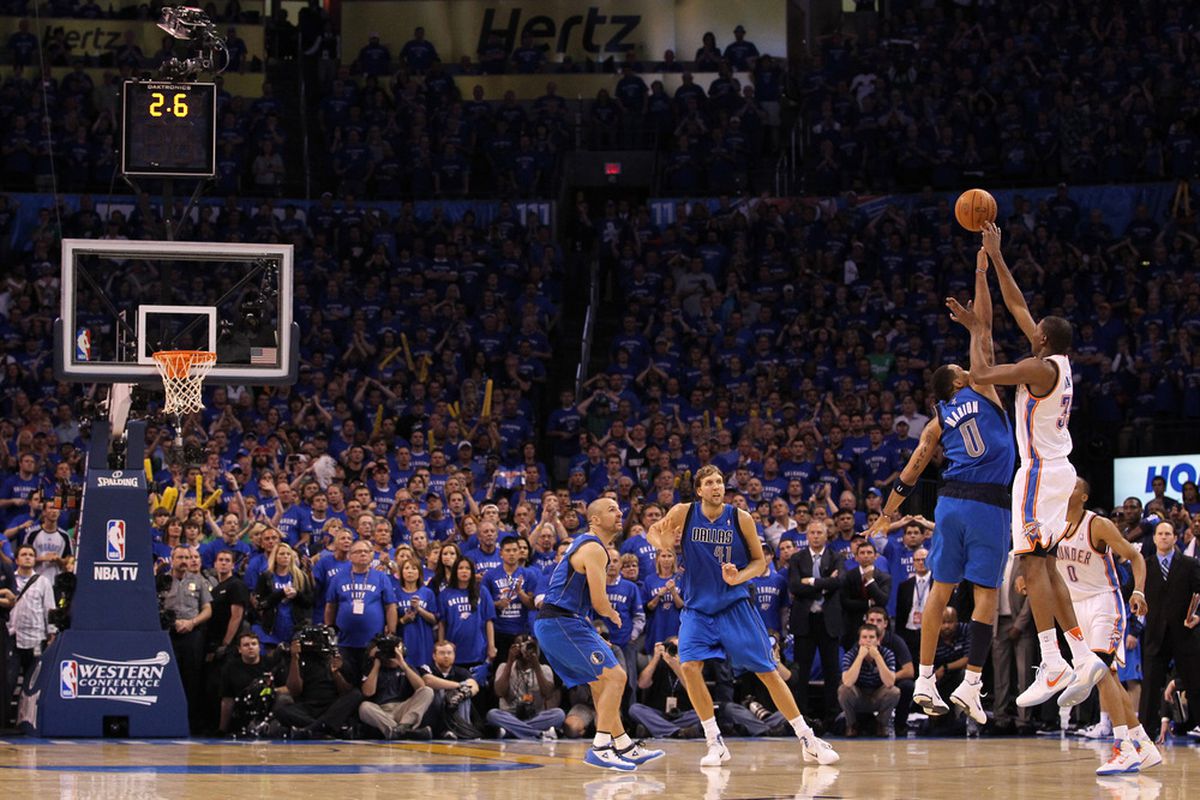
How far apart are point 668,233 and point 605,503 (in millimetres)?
14523

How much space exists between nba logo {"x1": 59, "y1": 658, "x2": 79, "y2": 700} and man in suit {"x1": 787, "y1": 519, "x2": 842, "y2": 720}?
22.2ft

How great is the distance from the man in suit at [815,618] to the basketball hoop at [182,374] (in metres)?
6.12

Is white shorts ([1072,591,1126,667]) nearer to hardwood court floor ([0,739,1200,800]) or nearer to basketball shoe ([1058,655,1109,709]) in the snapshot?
hardwood court floor ([0,739,1200,800])

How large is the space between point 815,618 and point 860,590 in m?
0.55

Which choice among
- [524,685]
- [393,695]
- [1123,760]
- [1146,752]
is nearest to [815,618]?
[524,685]

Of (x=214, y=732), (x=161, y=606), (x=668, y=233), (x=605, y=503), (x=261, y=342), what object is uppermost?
(x=668, y=233)

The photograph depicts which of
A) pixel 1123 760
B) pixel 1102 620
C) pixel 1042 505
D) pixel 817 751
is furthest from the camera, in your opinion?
pixel 1102 620

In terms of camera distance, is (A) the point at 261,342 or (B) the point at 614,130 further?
(B) the point at 614,130

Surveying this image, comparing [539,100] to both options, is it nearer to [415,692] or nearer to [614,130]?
[614,130]

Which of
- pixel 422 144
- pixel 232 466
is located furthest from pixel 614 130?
pixel 232 466

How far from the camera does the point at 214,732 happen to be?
1606 centimetres

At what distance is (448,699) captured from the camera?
1603cm

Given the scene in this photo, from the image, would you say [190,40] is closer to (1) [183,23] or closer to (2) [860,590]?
(1) [183,23]

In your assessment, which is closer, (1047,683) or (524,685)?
(1047,683)
